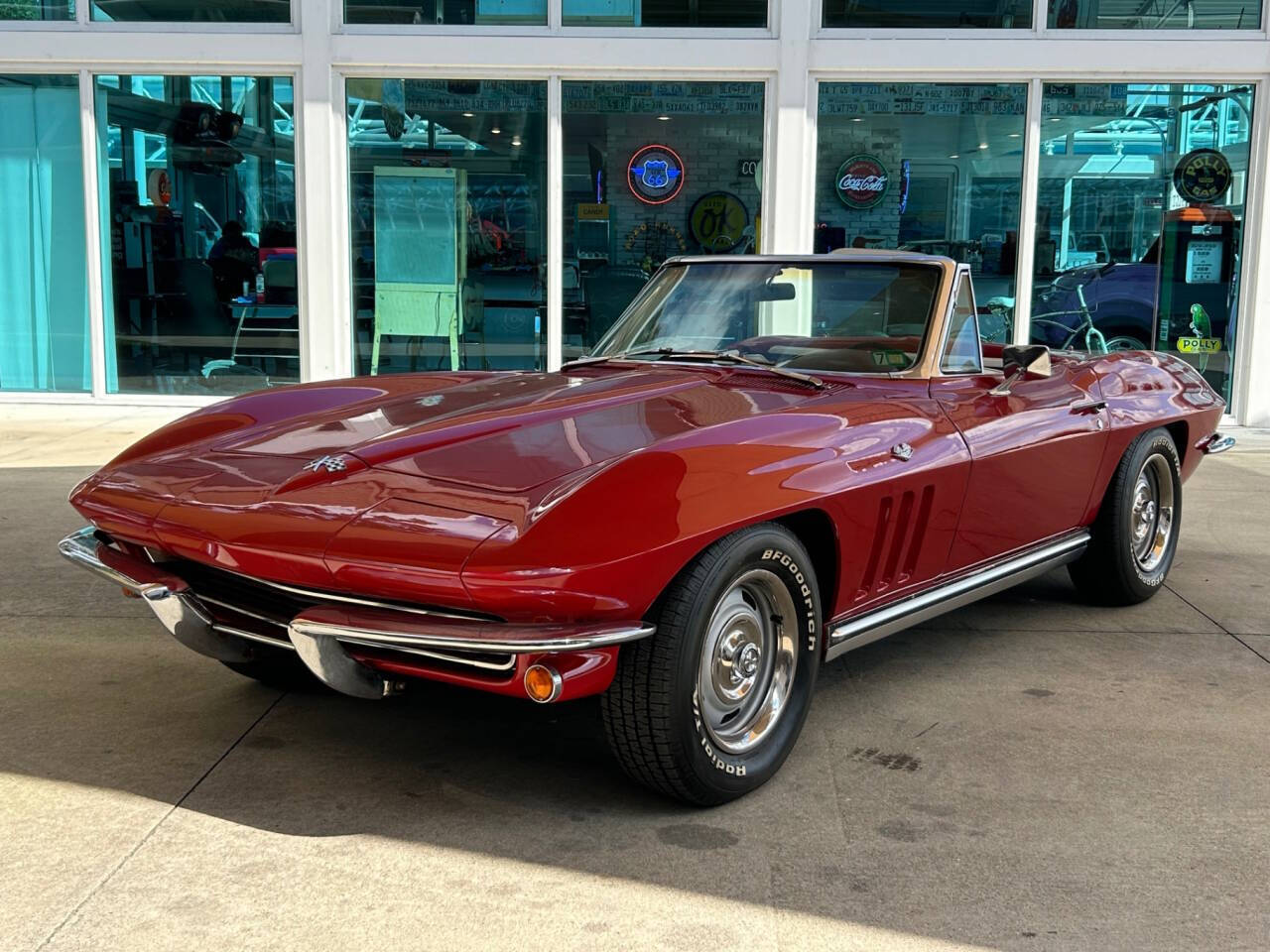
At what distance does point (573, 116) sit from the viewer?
1097cm

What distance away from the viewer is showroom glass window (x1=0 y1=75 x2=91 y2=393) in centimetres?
1136

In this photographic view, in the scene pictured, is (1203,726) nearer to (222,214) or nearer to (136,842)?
(136,842)

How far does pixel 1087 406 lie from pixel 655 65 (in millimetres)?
6904

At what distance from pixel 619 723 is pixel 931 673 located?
1678mm

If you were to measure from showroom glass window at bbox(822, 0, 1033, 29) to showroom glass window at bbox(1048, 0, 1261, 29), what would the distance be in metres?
0.36

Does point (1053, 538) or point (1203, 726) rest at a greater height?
point (1053, 538)

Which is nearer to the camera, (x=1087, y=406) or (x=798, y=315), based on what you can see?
(x=798, y=315)

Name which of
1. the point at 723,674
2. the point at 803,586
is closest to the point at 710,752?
the point at 723,674

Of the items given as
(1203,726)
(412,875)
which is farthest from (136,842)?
(1203,726)

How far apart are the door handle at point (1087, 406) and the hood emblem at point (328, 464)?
268 cm

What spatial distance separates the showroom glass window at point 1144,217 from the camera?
35.2ft

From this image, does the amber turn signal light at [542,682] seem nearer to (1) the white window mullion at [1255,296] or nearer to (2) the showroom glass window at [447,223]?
(2) the showroom glass window at [447,223]

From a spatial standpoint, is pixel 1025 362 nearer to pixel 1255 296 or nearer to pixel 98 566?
pixel 98 566

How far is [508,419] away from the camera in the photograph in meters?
3.49
